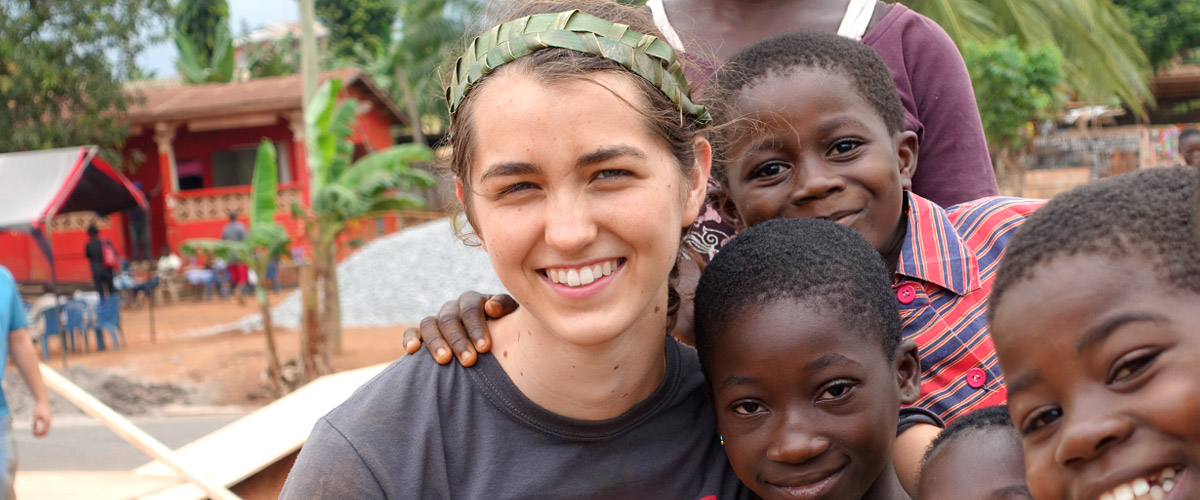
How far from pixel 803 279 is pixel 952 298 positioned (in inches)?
14.8

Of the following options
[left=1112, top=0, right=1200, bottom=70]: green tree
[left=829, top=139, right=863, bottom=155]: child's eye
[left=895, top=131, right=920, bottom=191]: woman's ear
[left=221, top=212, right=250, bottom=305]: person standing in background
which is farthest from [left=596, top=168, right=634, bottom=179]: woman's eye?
[left=1112, top=0, right=1200, bottom=70]: green tree

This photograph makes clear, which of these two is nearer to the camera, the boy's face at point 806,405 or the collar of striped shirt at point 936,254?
the boy's face at point 806,405

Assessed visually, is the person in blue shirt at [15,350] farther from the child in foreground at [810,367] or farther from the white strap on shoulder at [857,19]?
the white strap on shoulder at [857,19]

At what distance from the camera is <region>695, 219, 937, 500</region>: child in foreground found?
5.73ft

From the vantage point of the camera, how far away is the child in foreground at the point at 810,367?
68.8 inches

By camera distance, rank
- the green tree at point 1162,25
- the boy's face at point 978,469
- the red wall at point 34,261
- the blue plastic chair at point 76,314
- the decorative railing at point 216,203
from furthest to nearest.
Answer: the green tree at point 1162,25 < the decorative railing at point 216,203 < the red wall at point 34,261 < the blue plastic chair at point 76,314 < the boy's face at point 978,469

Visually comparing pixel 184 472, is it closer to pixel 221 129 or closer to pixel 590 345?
pixel 590 345

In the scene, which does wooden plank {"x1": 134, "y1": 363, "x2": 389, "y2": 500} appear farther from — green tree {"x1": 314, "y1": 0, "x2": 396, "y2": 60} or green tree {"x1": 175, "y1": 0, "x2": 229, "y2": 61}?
green tree {"x1": 314, "y1": 0, "x2": 396, "y2": 60}

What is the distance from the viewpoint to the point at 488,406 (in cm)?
175

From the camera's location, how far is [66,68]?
16859mm

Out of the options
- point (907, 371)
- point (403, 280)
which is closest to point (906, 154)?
point (907, 371)

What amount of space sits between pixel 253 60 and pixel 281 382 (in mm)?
21235

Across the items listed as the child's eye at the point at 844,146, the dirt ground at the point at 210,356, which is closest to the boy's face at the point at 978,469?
the child's eye at the point at 844,146

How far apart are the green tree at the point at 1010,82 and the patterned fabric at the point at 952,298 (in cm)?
1073
